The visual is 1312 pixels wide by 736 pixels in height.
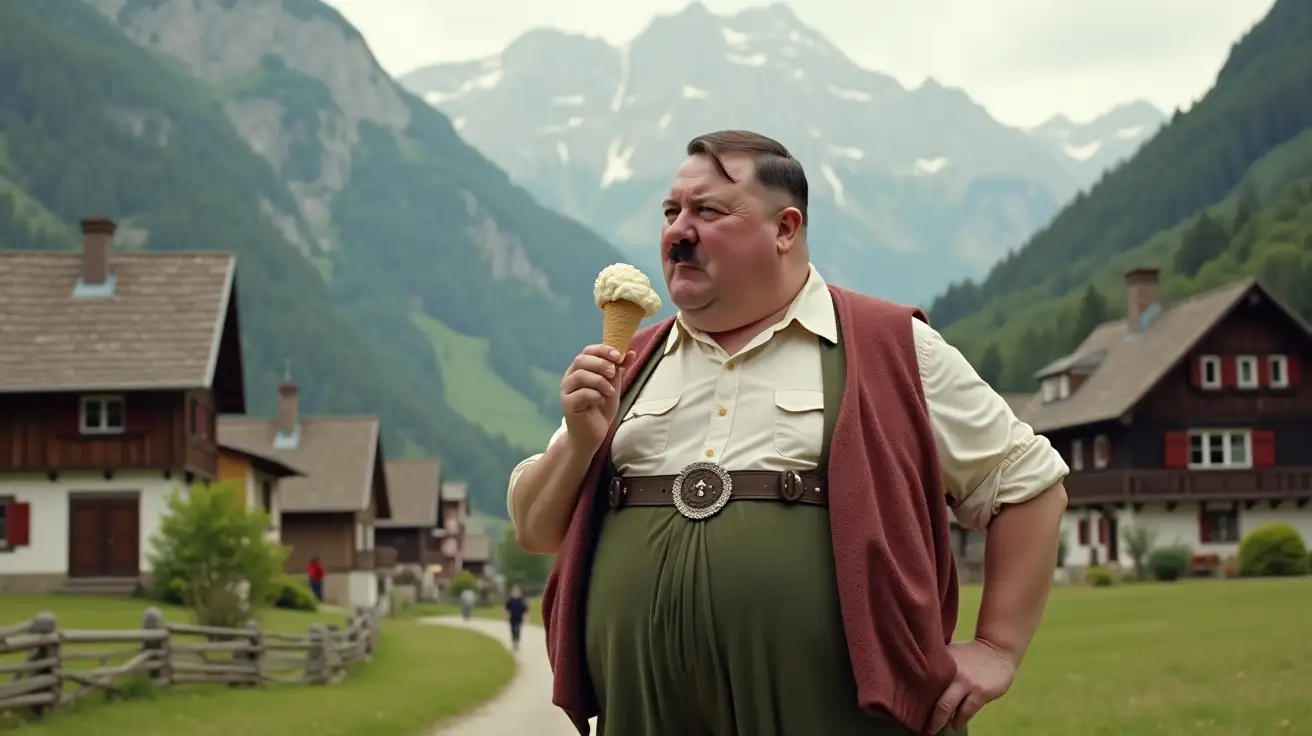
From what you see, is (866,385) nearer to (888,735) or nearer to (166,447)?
(888,735)

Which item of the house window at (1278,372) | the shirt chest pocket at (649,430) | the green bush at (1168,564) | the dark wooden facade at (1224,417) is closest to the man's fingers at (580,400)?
the shirt chest pocket at (649,430)

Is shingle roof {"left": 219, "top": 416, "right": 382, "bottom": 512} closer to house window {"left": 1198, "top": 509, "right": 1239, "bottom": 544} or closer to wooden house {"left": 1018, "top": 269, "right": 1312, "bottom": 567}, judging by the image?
wooden house {"left": 1018, "top": 269, "right": 1312, "bottom": 567}

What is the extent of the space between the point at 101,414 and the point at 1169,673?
30.6 metres

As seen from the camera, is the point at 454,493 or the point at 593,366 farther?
the point at 454,493

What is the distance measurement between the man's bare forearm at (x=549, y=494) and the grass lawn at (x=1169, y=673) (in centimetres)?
912

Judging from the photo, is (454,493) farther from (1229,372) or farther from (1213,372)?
(1229,372)

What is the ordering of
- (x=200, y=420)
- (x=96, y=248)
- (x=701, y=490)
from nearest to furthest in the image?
(x=701, y=490) < (x=96, y=248) < (x=200, y=420)

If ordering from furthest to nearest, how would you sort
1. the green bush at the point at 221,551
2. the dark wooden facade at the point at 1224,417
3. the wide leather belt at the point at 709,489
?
the dark wooden facade at the point at 1224,417 → the green bush at the point at 221,551 → the wide leather belt at the point at 709,489

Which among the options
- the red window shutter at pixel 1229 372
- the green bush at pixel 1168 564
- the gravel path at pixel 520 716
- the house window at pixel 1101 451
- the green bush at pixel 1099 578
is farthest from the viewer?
the house window at pixel 1101 451

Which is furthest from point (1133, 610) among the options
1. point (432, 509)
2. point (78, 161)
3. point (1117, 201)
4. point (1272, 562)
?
point (78, 161)

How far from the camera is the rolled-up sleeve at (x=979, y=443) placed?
3.97 meters

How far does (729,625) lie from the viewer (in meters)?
3.88

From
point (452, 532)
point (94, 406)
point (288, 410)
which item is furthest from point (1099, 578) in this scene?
point (452, 532)

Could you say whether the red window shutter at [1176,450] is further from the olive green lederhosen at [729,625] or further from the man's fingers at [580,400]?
the man's fingers at [580,400]
